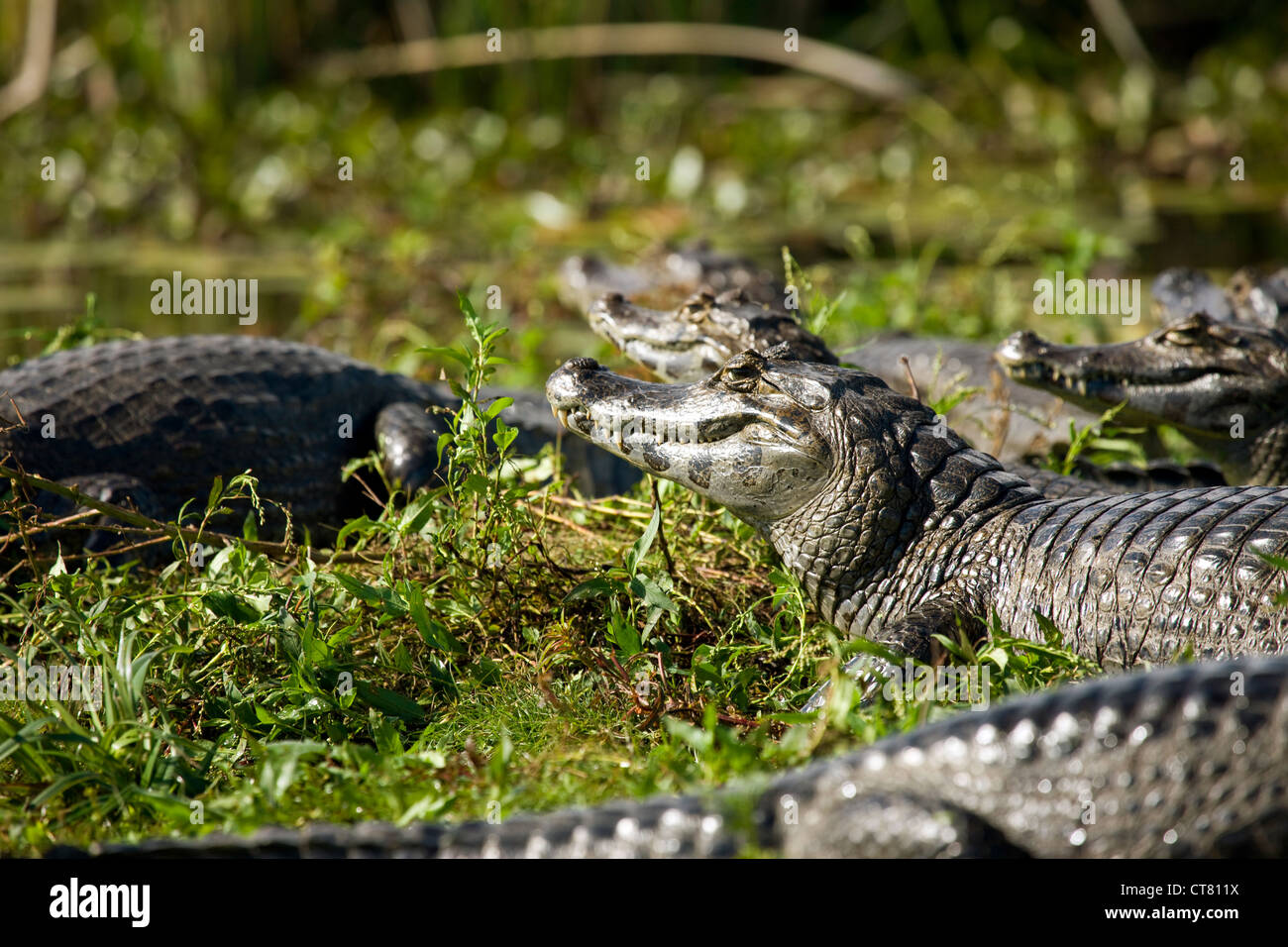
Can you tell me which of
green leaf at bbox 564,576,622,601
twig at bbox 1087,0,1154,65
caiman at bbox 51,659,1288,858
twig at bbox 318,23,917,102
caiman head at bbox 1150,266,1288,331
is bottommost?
caiman at bbox 51,659,1288,858

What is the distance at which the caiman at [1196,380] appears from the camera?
14.9ft

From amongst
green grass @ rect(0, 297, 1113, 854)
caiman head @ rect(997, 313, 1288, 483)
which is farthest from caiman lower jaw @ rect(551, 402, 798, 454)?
caiman head @ rect(997, 313, 1288, 483)

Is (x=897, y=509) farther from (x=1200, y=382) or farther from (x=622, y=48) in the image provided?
(x=622, y=48)

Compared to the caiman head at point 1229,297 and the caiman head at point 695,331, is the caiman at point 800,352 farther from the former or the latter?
the caiman head at point 1229,297

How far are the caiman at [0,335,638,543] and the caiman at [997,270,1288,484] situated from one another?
66.4 inches

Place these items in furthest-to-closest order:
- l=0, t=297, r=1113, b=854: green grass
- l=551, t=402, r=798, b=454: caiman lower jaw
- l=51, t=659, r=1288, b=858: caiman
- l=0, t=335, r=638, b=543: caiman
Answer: l=0, t=335, r=638, b=543: caiman < l=551, t=402, r=798, b=454: caiman lower jaw < l=0, t=297, r=1113, b=854: green grass < l=51, t=659, r=1288, b=858: caiman

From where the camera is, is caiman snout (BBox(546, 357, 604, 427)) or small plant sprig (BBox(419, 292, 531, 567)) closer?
small plant sprig (BBox(419, 292, 531, 567))

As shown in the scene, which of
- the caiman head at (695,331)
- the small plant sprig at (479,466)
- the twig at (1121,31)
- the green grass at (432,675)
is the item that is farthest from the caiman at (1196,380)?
the twig at (1121,31)

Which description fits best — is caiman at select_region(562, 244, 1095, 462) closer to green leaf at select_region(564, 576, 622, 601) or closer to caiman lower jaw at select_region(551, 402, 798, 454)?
caiman lower jaw at select_region(551, 402, 798, 454)

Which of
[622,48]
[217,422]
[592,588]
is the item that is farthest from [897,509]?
[622,48]

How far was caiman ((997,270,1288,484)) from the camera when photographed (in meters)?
4.54

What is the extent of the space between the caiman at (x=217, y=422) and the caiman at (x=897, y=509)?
3.90ft
